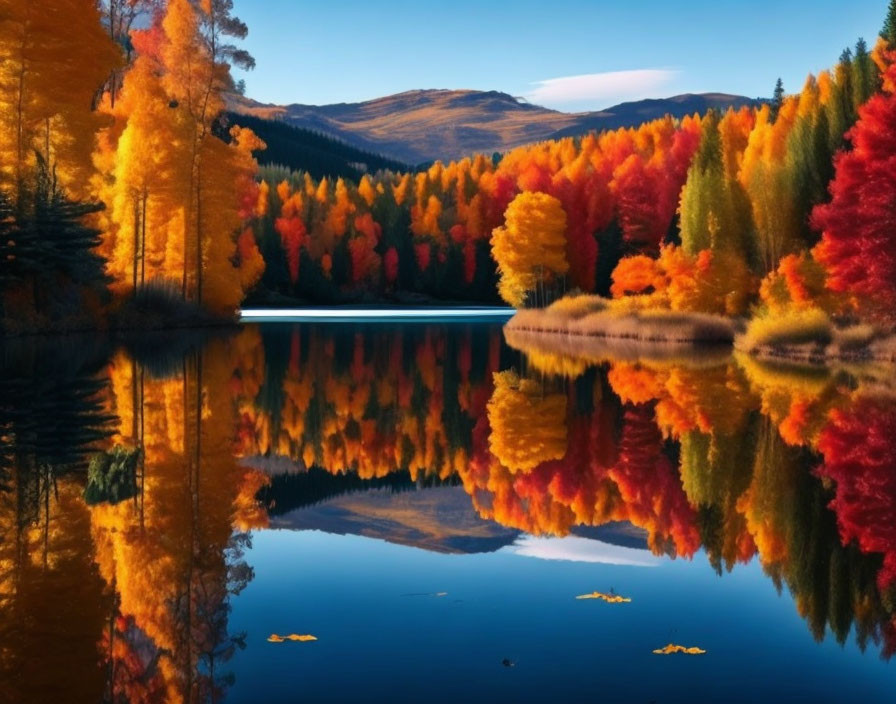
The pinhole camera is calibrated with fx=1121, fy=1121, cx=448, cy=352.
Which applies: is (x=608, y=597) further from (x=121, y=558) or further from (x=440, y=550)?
(x=121, y=558)

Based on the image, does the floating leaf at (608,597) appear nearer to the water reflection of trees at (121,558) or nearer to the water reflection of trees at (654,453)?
the water reflection of trees at (654,453)

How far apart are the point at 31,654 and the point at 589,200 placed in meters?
97.3

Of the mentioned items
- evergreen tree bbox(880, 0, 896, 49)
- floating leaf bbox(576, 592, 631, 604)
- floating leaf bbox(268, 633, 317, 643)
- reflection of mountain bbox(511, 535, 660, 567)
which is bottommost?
reflection of mountain bbox(511, 535, 660, 567)

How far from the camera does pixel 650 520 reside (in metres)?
12.6

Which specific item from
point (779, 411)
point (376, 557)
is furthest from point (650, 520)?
point (779, 411)

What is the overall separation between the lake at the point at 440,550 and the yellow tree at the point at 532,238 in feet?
173

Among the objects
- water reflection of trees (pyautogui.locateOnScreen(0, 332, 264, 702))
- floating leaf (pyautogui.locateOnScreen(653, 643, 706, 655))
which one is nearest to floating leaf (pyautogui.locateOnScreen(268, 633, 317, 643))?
water reflection of trees (pyautogui.locateOnScreen(0, 332, 264, 702))

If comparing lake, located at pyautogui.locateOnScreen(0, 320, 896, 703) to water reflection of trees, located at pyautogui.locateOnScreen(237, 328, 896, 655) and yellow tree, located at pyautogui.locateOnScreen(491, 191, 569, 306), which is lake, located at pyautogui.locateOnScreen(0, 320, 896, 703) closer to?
water reflection of trees, located at pyautogui.locateOnScreen(237, 328, 896, 655)

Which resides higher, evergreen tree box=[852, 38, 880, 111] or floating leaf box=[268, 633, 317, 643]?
evergreen tree box=[852, 38, 880, 111]

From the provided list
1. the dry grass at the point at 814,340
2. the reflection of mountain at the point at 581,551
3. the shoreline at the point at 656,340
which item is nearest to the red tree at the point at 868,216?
the dry grass at the point at 814,340

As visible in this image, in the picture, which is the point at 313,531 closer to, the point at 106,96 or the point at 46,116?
the point at 46,116

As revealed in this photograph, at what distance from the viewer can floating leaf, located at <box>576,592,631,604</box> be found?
372 inches

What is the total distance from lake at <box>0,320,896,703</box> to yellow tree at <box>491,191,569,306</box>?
173 feet

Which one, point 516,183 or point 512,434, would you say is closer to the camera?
point 512,434
